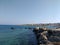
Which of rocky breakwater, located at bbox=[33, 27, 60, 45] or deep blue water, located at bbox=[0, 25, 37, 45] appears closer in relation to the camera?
rocky breakwater, located at bbox=[33, 27, 60, 45]

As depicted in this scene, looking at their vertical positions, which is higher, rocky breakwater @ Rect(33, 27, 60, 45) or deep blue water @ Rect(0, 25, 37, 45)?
rocky breakwater @ Rect(33, 27, 60, 45)

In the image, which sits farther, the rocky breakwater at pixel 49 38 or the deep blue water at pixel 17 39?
the deep blue water at pixel 17 39

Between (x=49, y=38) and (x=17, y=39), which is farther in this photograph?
(x=17, y=39)

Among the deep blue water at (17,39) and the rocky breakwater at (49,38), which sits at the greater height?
the rocky breakwater at (49,38)

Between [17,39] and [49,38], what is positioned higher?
[49,38]
